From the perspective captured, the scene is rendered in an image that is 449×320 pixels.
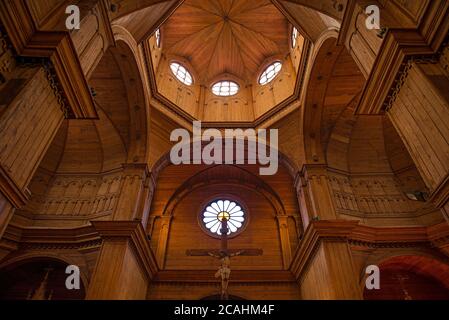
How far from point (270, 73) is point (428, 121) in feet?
38.2

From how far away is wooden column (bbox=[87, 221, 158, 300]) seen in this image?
830 cm

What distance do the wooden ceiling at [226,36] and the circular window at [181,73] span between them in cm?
53

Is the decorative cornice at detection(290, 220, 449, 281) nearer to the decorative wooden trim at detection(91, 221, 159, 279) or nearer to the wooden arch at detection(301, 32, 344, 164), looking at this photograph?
the wooden arch at detection(301, 32, 344, 164)

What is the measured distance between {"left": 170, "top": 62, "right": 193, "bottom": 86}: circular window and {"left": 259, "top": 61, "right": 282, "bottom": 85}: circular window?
12.2ft

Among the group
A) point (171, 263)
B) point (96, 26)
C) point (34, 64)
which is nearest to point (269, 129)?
point (171, 263)

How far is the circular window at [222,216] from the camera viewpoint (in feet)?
47.6

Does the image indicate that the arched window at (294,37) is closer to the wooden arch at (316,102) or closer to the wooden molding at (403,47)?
the wooden arch at (316,102)

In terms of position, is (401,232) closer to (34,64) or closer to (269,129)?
(269,129)

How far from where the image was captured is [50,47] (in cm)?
512

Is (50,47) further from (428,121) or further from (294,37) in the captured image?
(294,37)

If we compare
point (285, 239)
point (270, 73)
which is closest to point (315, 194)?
point (285, 239)

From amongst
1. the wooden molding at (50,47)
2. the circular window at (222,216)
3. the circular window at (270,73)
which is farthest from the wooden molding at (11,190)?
the circular window at (270,73)

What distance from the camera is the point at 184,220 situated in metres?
14.8
